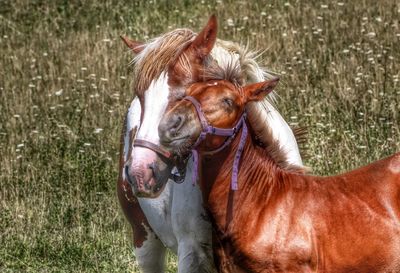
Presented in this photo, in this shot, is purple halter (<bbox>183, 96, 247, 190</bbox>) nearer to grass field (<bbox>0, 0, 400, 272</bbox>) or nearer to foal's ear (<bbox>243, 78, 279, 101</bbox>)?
foal's ear (<bbox>243, 78, 279, 101</bbox>)

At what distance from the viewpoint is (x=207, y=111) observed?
5520 mm

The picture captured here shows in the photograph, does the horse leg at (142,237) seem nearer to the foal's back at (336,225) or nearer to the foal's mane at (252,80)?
the foal's mane at (252,80)

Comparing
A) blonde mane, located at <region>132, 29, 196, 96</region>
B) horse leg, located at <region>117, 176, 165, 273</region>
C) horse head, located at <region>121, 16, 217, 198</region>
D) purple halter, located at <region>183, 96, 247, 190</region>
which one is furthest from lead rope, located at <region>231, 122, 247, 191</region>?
horse leg, located at <region>117, 176, 165, 273</region>

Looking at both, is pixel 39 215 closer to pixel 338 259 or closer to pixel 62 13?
pixel 338 259

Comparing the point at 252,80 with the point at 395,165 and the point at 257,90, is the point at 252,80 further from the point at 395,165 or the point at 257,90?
the point at 395,165

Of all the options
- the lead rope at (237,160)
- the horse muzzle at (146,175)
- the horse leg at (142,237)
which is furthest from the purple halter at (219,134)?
the horse leg at (142,237)

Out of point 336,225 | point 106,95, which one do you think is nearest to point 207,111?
point 336,225

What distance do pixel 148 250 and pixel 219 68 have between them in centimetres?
173

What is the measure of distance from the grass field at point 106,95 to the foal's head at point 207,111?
2.92 metres

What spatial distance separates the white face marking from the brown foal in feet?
0.17

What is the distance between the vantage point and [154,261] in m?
7.12

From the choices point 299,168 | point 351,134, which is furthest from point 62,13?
point 299,168

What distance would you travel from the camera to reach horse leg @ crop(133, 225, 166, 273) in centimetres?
696

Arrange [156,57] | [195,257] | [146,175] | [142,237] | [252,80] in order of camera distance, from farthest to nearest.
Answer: [142,237]
[252,80]
[195,257]
[156,57]
[146,175]
